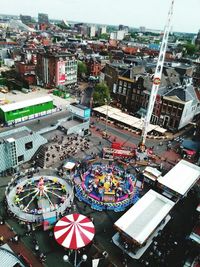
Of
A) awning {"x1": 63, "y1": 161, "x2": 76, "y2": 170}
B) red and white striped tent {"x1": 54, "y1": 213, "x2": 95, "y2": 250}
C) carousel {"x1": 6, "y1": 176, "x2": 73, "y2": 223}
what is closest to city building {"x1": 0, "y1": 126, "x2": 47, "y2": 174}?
carousel {"x1": 6, "y1": 176, "x2": 73, "y2": 223}

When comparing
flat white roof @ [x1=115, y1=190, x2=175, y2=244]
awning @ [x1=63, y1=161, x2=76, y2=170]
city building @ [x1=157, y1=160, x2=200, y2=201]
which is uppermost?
flat white roof @ [x1=115, y1=190, x2=175, y2=244]

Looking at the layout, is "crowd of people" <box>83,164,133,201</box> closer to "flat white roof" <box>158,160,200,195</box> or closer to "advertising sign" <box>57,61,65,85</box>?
"flat white roof" <box>158,160,200,195</box>

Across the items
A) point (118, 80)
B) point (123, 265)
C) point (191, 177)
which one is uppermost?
point (118, 80)

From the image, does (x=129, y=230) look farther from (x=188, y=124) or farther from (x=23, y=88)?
(x=23, y=88)

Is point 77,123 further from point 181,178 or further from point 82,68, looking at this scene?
point 82,68

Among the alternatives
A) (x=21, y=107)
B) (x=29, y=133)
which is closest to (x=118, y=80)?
(x=21, y=107)

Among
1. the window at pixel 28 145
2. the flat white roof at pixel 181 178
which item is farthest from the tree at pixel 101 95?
the flat white roof at pixel 181 178
